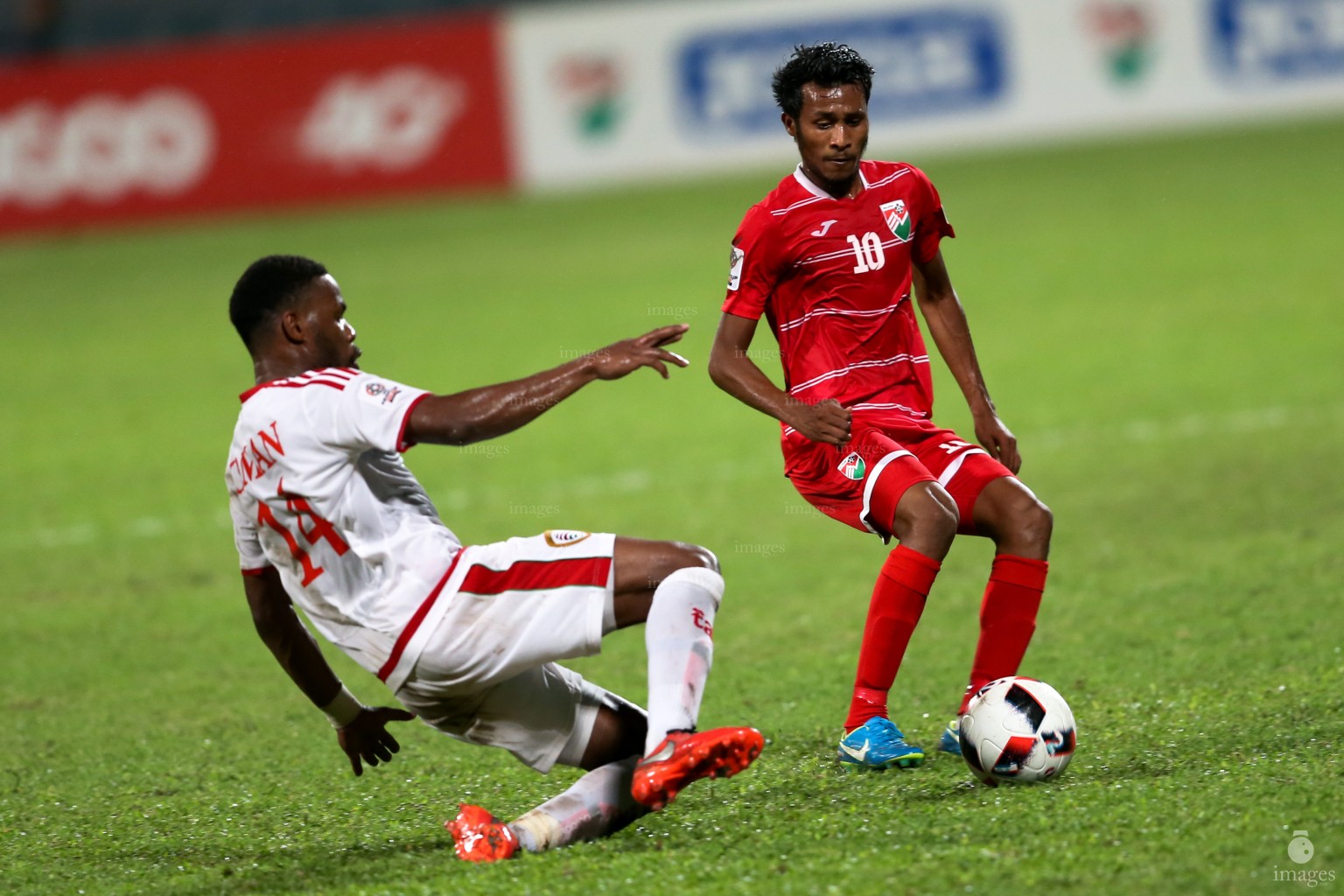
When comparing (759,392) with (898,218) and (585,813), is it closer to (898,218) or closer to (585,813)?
(898,218)

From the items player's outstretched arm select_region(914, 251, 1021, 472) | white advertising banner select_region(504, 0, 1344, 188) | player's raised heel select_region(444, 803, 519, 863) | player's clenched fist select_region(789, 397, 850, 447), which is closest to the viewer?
player's raised heel select_region(444, 803, 519, 863)

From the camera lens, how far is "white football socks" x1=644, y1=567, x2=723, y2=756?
363 centimetres

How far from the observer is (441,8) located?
24.5 meters

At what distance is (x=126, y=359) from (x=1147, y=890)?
39.5 ft

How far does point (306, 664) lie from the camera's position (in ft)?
13.3

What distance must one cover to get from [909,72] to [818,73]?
17485 millimetres

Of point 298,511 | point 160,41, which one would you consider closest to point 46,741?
point 298,511

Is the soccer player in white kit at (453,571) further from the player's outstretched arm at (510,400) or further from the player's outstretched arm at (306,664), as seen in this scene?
the player's outstretched arm at (306,664)

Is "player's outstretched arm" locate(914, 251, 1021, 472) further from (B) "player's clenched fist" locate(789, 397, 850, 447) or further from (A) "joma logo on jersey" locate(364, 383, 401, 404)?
(A) "joma logo on jersey" locate(364, 383, 401, 404)

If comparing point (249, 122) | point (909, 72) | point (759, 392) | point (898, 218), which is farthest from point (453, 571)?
point (249, 122)

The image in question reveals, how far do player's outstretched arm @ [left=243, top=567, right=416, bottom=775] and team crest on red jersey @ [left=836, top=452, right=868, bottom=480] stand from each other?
1368 mm

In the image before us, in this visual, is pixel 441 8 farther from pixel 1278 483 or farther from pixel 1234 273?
pixel 1278 483

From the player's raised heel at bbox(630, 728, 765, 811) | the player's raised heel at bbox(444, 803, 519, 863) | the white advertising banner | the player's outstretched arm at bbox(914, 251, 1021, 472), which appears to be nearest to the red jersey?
the player's outstretched arm at bbox(914, 251, 1021, 472)

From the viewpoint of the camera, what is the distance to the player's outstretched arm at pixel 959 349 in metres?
4.81
